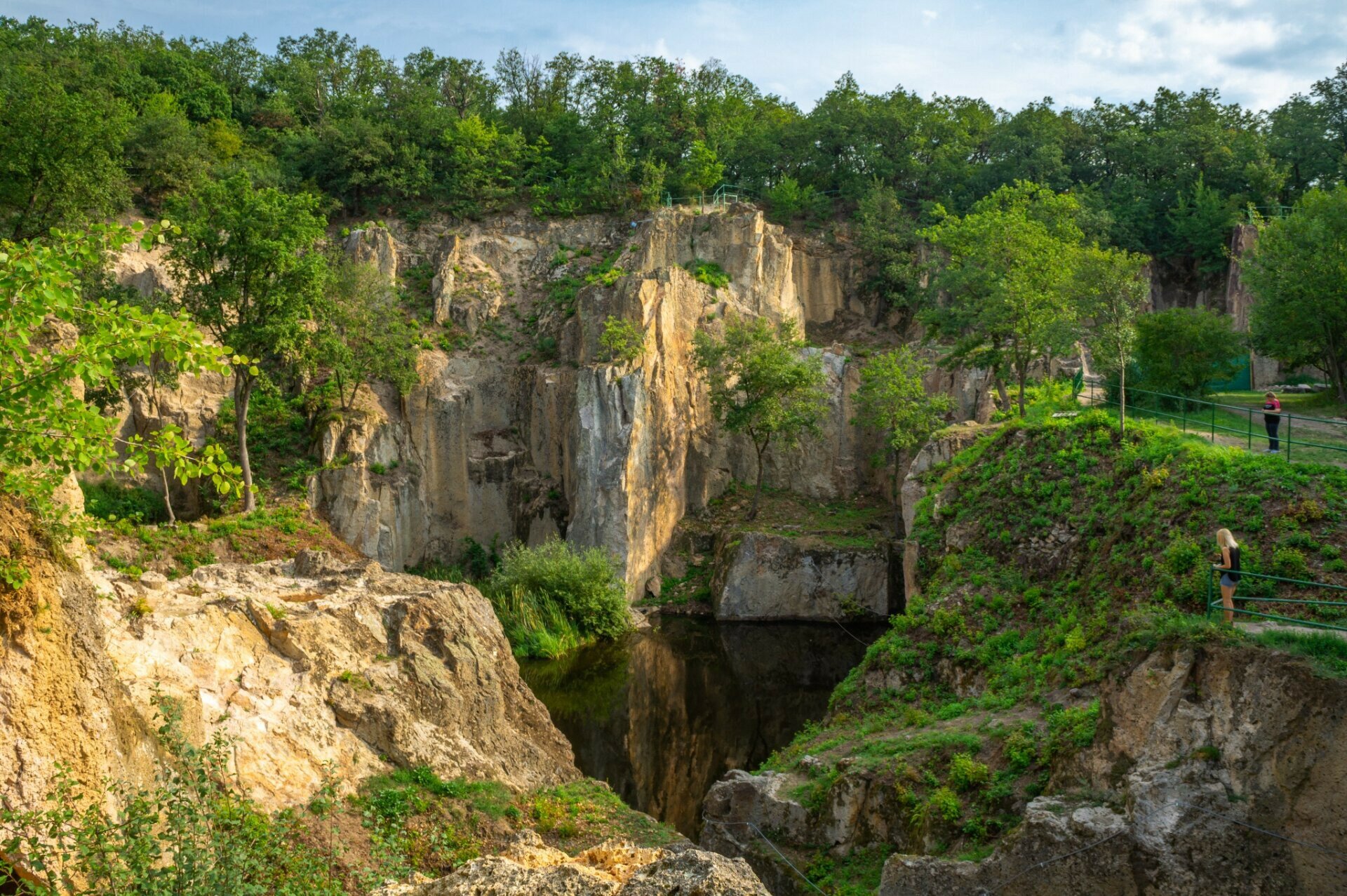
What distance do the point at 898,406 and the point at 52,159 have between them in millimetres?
31189

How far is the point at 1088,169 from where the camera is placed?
2235 inches

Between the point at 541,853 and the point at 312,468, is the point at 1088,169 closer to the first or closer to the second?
the point at 312,468

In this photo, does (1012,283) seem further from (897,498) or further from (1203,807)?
(1203,807)

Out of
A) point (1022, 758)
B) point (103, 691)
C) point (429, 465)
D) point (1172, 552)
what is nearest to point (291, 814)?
point (103, 691)

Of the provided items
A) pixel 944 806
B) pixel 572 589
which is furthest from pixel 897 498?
pixel 944 806

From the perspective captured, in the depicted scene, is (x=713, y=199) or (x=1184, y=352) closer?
(x=1184, y=352)

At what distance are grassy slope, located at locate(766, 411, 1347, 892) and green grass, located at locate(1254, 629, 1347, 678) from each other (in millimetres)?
58

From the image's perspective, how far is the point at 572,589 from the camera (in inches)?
1359

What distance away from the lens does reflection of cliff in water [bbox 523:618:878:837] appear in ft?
81.9

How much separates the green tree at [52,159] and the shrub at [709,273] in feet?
75.0

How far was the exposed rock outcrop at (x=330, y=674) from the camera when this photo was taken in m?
14.3

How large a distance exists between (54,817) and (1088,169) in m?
58.9

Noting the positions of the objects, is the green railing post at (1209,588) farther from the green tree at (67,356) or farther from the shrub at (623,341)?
the shrub at (623,341)

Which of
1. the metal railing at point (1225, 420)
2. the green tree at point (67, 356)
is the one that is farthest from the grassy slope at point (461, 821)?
the metal railing at point (1225, 420)
